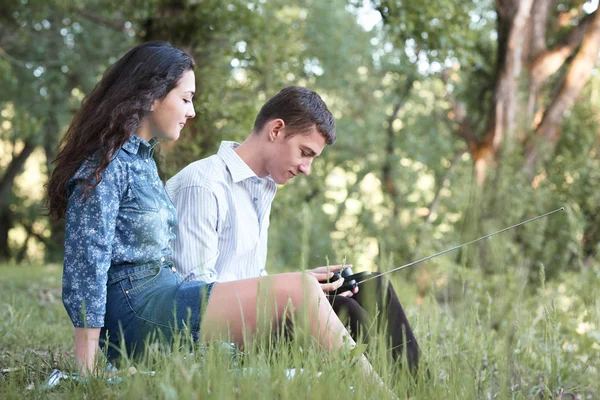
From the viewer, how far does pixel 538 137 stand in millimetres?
10297

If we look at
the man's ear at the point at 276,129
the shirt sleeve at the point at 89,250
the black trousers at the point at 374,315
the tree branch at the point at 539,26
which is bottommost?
the black trousers at the point at 374,315

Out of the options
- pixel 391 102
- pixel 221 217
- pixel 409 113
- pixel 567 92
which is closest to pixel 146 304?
pixel 221 217

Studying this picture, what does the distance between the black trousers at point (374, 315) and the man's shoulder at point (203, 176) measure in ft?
2.08

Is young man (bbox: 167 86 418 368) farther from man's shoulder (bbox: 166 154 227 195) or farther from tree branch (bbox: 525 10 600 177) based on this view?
tree branch (bbox: 525 10 600 177)

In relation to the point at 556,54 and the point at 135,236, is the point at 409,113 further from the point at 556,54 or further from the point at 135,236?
the point at 135,236

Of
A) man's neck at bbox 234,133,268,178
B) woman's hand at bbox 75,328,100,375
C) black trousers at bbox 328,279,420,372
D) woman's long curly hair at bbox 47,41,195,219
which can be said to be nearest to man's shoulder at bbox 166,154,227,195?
man's neck at bbox 234,133,268,178

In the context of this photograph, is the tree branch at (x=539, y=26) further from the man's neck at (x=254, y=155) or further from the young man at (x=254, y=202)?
the man's neck at (x=254, y=155)

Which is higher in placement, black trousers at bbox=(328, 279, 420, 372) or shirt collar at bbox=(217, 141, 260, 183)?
shirt collar at bbox=(217, 141, 260, 183)

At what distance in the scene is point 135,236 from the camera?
8.68 ft

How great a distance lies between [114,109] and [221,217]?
0.59m

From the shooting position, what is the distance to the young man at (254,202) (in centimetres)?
293

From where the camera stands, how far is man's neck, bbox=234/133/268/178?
10.8 ft

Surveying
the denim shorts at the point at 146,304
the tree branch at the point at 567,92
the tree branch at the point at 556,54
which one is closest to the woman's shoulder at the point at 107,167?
the denim shorts at the point at 146,304

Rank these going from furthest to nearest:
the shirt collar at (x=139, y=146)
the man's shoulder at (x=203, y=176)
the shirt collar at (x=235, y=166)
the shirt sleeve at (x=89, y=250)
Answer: the shirt collar at (x=235, y=166), the man's shoulder at (x=203, y=176), the shirt collar at (x=139, y=146), the shirt sleeve at (x=89, y=250)
